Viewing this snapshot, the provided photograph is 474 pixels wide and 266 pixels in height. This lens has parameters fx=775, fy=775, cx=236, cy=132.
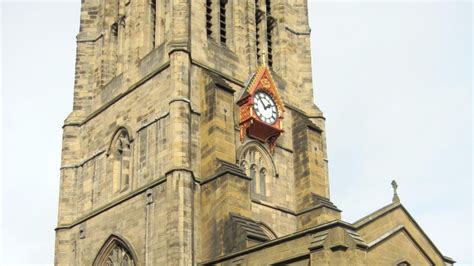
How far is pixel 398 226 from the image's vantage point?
27672 mm

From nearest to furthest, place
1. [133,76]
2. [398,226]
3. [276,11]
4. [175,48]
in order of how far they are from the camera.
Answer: [398,226] < [175,48] < [133,76] < [276,11]

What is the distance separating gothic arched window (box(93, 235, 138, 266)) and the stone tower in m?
0.06

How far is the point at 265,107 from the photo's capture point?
3394 centimetres

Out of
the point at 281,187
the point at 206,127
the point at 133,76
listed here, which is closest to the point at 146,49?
the point at 133,76

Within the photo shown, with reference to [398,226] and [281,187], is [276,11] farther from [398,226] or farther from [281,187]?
[398,226]

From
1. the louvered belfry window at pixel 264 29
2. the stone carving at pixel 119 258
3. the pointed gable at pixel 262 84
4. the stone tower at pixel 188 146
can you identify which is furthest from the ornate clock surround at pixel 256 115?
the stone carving at pixel 119 258

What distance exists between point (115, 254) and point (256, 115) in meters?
8.26

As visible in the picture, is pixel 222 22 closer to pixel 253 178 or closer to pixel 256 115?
pixel 256 115

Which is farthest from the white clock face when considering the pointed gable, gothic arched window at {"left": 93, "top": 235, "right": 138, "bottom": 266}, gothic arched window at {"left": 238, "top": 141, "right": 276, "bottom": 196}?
gothic arched window at {"left": 93, "top": 235, "right": 138, "bottom": 266}

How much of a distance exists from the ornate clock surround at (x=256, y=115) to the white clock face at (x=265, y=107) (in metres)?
0.13

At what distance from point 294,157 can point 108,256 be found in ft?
30.6

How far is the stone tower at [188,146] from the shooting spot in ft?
94.9

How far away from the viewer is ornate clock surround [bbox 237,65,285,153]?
3272 cm

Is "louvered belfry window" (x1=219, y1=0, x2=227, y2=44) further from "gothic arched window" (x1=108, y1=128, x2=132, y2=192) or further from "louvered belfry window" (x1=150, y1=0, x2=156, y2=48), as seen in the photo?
"gothic arched window" (x1=108, y1=128, x2=132, y2=192)
